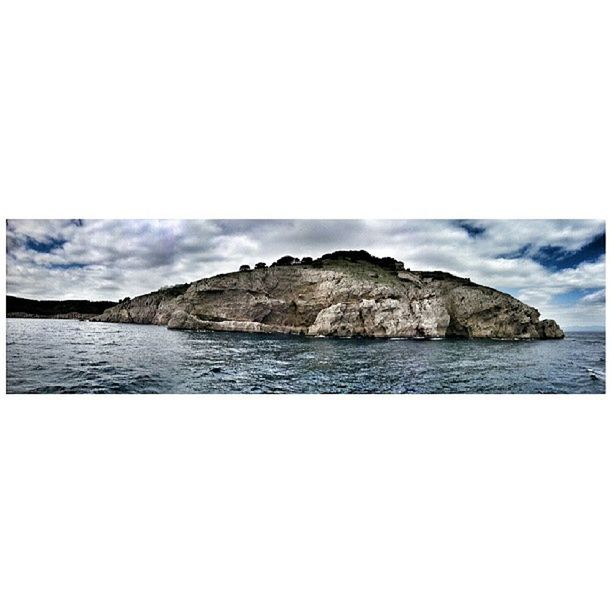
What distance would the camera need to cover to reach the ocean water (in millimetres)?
5293

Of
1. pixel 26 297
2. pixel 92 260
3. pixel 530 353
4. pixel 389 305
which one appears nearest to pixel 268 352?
pixel 389 305

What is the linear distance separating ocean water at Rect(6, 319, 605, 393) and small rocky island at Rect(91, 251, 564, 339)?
0.31 metres

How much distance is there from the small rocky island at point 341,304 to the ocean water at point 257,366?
1.01 ft

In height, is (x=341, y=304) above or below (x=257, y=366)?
above

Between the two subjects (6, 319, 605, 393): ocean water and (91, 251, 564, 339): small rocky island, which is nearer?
(6, 319, 605, 393): ocean water

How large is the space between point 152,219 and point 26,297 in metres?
2.03

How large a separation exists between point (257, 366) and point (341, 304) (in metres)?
1.78

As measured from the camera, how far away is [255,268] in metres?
5.92

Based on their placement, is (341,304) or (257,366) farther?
(341,304)

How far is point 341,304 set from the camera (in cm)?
650

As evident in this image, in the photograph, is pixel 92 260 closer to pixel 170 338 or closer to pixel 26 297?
pixel 26 297

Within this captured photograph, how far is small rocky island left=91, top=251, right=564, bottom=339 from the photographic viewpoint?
593 centimetres

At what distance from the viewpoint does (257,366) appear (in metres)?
5.52

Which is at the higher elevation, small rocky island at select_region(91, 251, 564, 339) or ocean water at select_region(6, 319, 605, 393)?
small rocky island at select_region(91, 251, 564, 339)
